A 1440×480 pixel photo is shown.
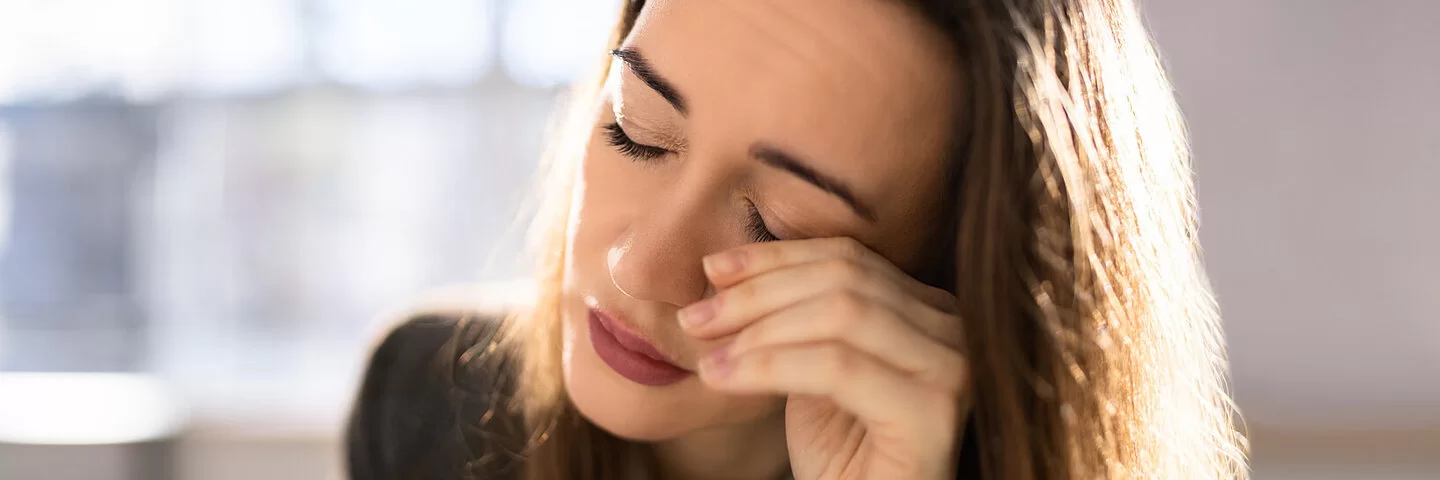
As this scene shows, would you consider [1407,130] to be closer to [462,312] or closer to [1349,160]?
[1349,160]

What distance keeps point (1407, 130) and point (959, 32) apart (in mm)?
1659

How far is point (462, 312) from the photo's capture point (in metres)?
1.12

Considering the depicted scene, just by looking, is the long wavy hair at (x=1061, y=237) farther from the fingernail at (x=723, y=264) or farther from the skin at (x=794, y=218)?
the fingernail at (x=723, y=264)

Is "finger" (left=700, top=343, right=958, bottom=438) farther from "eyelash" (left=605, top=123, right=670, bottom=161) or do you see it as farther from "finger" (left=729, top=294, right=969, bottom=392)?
"eyelash" (left=605, top=123, right=670, bottom=161)

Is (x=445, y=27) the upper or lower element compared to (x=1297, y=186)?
upper

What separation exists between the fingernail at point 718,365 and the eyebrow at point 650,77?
16 centimetres

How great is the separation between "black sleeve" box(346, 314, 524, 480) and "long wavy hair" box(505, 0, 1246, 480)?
1.83 ft

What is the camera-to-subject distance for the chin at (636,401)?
0.69 meters

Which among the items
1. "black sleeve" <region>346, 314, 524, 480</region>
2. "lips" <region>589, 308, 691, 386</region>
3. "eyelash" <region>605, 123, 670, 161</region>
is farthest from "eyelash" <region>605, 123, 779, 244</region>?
"black sleeve" <region>346, 314, 524, 480</region>

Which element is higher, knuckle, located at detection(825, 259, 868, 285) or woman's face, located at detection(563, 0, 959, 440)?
woman's face, located at detection(563, 0, 959, 440)

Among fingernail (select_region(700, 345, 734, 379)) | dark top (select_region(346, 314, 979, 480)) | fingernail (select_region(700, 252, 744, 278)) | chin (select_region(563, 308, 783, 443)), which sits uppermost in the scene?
fingernail (select_region(700, 252, 744, 278))

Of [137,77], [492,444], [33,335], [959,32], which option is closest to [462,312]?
[492,444]

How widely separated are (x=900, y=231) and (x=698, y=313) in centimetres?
17

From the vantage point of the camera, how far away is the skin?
0.59 m
